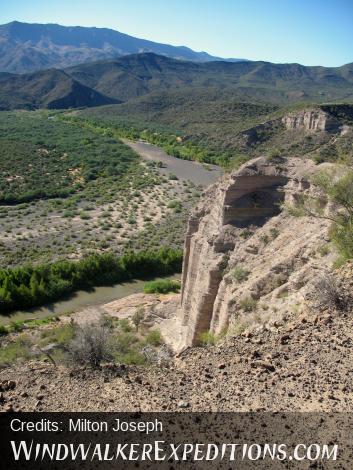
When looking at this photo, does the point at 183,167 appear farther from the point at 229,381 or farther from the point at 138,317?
the point at 229,381

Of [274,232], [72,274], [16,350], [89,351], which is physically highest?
[274,232]

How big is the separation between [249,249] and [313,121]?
69.4m

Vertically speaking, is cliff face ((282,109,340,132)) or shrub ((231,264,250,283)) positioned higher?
cliff face ((282,109,340,132))

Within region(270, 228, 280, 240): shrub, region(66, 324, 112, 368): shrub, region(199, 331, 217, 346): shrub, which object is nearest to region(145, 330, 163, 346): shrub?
region(199, 331, 217, 346): shrub

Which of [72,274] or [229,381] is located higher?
[229,381]

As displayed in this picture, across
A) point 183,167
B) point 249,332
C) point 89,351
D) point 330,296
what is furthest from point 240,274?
point 183,167

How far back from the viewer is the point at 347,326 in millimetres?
11445

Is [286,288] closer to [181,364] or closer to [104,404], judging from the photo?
[181,364]

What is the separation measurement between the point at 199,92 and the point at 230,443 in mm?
175254

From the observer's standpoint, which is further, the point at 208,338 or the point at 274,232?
the point at 274,232

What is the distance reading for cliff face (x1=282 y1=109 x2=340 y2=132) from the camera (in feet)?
261

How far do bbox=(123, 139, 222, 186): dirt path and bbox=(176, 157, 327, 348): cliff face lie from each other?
4824 cm

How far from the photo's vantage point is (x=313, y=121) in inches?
3228

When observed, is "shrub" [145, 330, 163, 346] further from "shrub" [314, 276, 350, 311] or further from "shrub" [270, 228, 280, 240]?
"shrub" [314, 276, 350, 311]
